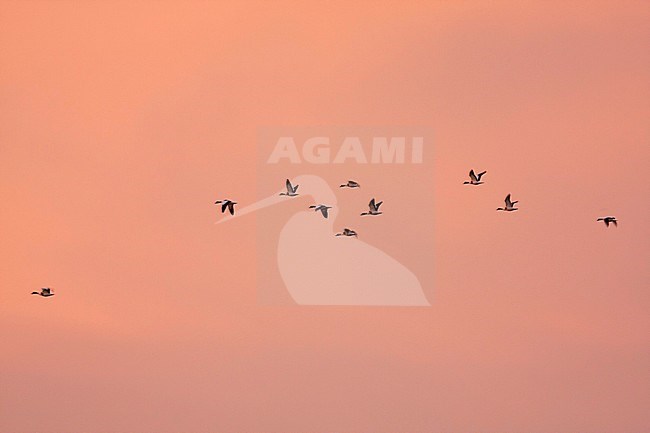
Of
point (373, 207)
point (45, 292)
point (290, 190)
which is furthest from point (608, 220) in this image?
point (45, 292)

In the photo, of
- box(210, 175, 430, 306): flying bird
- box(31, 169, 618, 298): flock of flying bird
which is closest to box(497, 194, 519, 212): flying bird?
box(31, 169, 618, 298): flock of flying bird

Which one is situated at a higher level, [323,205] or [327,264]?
[323,205]

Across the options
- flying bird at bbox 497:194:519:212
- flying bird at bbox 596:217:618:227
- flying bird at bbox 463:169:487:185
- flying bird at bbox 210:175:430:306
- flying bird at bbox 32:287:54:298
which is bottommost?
flying bird at bbox 32:287:54:298

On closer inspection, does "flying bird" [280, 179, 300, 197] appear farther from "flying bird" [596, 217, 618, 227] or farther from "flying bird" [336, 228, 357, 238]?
"flying bird" [596, 217, 618, 227]

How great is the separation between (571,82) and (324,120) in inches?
49.1

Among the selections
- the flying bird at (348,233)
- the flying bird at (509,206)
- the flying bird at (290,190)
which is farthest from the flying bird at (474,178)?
the flying bird at (290,190)

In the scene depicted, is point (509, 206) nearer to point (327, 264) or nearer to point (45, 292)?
point (327, 264)

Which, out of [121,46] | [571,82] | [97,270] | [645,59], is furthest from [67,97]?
[645,59]

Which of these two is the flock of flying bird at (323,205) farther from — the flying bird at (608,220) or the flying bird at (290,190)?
the flying bird at (608,220)

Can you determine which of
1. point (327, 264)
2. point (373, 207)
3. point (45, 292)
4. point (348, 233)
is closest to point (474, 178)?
point (373, 207)

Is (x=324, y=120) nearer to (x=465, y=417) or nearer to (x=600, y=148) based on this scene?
(x=600, y=148)

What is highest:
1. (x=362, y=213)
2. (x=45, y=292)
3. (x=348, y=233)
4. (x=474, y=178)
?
(x=474, y=178)

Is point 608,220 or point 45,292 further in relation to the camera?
point 45,292

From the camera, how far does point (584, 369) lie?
405 centimetres
